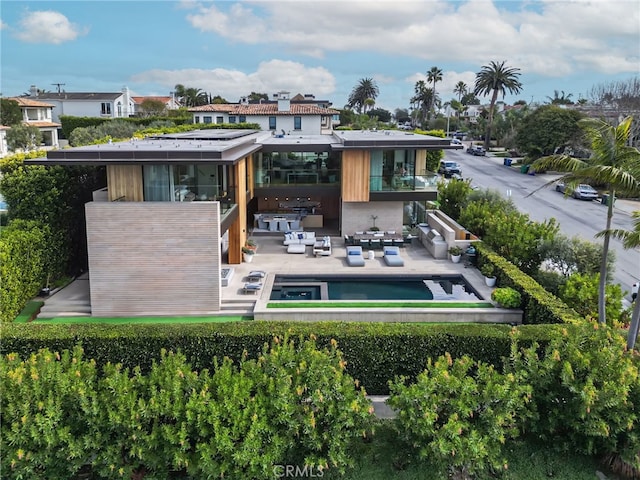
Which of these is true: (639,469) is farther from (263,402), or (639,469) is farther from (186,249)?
(186,249)

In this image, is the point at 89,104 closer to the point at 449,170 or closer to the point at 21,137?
the point at 21,137

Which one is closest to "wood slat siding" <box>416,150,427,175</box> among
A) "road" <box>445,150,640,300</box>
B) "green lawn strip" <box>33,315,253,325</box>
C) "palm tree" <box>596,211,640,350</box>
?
"road" <box>445,150,640,300</box>

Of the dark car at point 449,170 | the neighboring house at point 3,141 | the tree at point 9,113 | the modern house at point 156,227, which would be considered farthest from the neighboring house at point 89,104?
the modern house at point 156,227

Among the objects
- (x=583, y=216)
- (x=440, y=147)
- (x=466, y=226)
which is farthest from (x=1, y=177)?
(x=583, y=216)

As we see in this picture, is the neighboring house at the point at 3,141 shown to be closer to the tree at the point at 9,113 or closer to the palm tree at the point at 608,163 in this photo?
the tree at the point at 9,113

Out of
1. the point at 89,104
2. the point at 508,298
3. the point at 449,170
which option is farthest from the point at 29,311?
the point at 89,104
